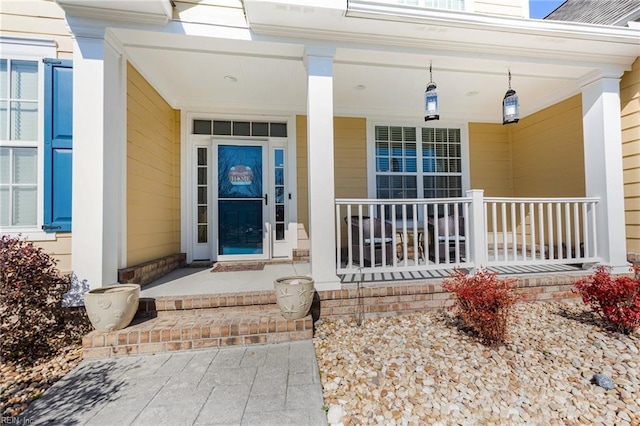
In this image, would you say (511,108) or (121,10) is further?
(511,108)

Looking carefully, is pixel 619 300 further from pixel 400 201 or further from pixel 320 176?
pixel 320 176

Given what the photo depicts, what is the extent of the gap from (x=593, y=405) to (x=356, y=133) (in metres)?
4.29

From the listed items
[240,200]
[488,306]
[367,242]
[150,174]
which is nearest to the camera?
[488,306]

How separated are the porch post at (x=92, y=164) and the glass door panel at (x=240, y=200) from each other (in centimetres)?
188

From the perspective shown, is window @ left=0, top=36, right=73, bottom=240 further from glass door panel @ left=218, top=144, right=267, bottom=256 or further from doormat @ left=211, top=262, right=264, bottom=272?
glass door panel @ left=218, top=144, right=267, bottom=256

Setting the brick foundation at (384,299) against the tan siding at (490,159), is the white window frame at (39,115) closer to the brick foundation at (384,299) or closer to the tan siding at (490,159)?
the brick foundation at (384,299)

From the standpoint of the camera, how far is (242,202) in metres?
4.65

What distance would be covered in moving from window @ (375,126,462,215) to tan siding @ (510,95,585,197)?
112 centimetres

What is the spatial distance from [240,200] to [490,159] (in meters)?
4.68

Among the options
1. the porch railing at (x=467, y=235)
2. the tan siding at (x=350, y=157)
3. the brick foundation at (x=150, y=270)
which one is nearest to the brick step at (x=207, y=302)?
the brick foundation at (x=150, y=270)

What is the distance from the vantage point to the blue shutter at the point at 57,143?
111 inches

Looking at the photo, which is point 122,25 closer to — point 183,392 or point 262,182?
point 262,182

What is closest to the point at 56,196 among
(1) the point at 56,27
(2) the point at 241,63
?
(1) the point at 56,27

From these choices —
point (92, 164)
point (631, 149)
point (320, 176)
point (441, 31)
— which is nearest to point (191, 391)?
point (320, 176)
